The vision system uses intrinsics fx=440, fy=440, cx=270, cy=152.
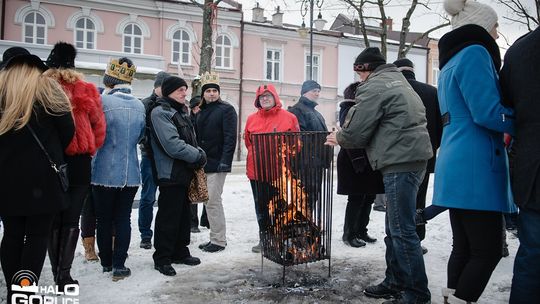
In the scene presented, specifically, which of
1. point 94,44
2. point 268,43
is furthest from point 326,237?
point 268,43

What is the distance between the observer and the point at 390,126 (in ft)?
10.6

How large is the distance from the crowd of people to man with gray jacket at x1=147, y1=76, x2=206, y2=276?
14 mm

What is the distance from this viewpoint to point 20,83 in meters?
2.90

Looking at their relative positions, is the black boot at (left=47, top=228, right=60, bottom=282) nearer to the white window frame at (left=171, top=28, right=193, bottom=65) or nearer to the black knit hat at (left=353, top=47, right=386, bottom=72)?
Result: the black knit hat at (left=353, top=47, right=386, bottom=72)

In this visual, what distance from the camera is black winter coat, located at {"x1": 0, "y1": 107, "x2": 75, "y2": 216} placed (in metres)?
2.79

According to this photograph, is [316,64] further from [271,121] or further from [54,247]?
[54,247]

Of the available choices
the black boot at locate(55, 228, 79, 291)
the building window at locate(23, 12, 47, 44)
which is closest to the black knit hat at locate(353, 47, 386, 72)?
the black boot at locate(55, 228, 79, 291)

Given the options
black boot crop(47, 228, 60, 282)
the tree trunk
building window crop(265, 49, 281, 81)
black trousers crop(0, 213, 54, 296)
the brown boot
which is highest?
building window crop(265, 49, 281, 81)

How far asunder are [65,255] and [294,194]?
77.0 inches

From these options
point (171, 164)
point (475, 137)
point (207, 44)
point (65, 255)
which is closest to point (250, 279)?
point (171, 164)

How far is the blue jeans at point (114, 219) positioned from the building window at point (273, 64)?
2246 centimetres

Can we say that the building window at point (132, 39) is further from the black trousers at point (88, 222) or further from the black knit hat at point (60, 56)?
the black knit hat at point (60, 56)

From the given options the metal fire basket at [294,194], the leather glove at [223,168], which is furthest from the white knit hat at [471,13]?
the leather glove at [223,168]

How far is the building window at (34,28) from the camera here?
20781 millimetres
